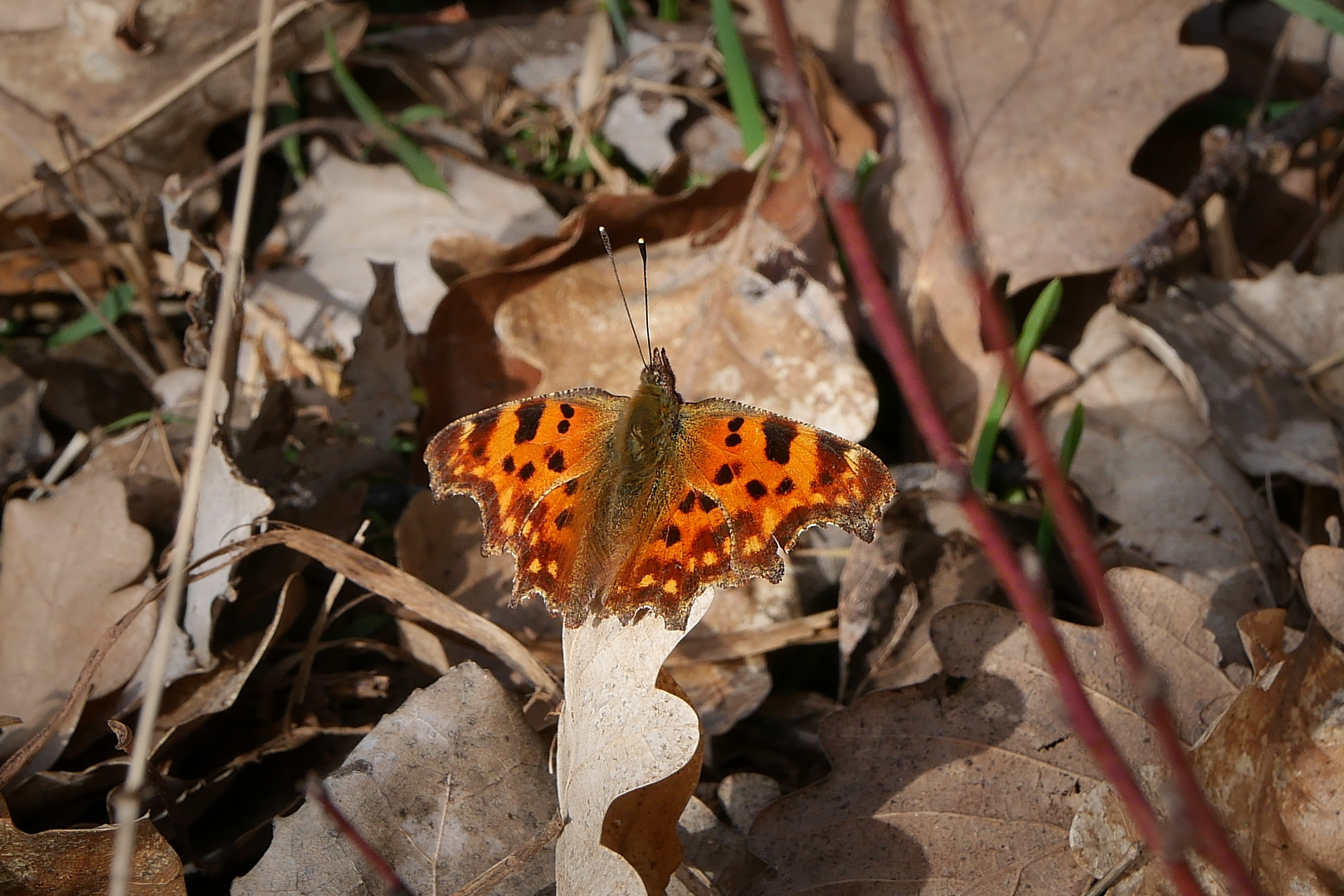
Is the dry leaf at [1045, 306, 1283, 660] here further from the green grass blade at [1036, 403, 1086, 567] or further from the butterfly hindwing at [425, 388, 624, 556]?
the butterfly hindwing at [425, 388, 624, 556]

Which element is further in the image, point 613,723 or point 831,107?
point 831,107

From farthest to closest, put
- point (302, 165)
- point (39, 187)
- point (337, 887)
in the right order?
point (302, 165) < point (39, 187) < point (337, 887)

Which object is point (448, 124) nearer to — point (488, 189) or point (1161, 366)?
Result: point (488, 189)

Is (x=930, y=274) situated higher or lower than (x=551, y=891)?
higher

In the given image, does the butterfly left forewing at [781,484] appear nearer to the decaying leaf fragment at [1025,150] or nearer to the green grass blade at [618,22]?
Answer: the decaying leaf fragment at [1025,150]

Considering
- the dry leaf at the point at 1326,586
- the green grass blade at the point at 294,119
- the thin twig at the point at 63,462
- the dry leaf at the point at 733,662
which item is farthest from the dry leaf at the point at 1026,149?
the thin twig at the point at 63,462

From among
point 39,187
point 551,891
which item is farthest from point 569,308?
point 39,187

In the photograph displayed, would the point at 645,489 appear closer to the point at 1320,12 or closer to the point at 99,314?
the point at 99,314

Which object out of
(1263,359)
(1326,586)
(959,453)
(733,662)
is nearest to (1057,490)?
(959,453)
